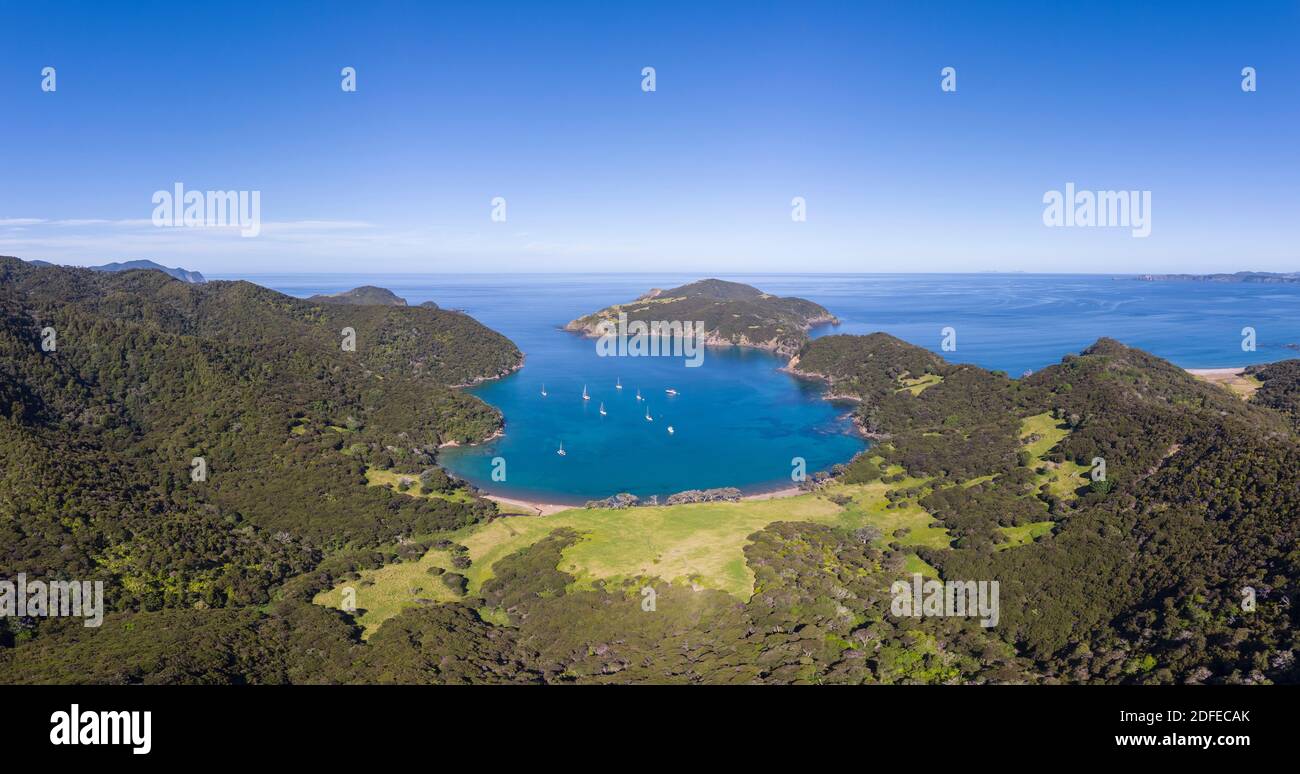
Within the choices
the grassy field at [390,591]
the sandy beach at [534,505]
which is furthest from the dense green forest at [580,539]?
the sandy beach at [534,505]

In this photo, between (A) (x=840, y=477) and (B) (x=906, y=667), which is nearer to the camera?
(B) (x=906, y=667)

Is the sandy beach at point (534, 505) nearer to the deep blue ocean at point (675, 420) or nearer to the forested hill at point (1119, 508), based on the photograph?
the deep blue ocean at point (675, 420)

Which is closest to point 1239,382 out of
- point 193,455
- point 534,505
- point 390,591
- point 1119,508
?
point 1119,508

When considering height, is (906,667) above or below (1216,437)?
below

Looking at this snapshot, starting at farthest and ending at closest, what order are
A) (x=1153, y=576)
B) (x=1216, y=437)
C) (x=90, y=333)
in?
1. (x=90, y=333)
2. (x=1216, y=437)
3. (x=1153, y=576)

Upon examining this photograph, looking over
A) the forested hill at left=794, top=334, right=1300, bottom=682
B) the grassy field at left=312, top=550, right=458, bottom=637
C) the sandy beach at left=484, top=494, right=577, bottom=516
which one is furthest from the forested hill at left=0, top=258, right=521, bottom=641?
the forested hill at left=794, top=334, right=1300, bottom=682

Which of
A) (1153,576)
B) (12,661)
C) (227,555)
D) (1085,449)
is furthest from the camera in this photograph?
(1085,449)

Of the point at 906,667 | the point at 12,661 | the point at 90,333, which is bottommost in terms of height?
the point at 906,667
